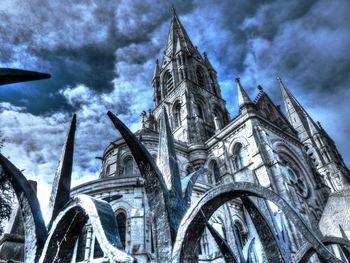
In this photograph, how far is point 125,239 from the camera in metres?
12.7

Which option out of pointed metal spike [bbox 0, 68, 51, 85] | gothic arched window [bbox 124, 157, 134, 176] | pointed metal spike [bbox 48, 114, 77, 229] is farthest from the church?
pointed metal spike [bbox 0, 68, 51, 85]

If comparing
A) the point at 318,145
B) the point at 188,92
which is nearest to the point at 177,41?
the point at 188,92

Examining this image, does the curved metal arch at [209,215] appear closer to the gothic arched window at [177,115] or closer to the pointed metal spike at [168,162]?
the pointed metal spike at [168,162]

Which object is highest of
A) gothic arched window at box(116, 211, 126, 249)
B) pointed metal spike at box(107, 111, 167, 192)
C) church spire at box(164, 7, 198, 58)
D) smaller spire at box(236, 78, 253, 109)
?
church spire at box(164, 7, 198, 58)

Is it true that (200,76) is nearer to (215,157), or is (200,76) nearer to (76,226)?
(215,157)

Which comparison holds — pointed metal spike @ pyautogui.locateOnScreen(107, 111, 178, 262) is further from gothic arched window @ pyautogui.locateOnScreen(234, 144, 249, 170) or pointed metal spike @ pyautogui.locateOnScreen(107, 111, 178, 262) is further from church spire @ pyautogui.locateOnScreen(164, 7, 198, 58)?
church spire @ pyautogui.locateOnScreen(164, 7, 198, 58)

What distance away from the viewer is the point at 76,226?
2.82 m

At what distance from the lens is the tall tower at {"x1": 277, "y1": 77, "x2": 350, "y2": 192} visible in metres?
33.2

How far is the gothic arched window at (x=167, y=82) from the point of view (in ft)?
115

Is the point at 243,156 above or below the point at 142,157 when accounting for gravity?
above

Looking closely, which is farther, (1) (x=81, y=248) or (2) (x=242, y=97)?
(2) (x=242, y=97)

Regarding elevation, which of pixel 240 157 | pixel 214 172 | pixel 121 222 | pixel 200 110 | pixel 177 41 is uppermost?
pixel 177 41

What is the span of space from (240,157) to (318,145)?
20861mm

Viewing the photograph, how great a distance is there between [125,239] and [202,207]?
11.3m
